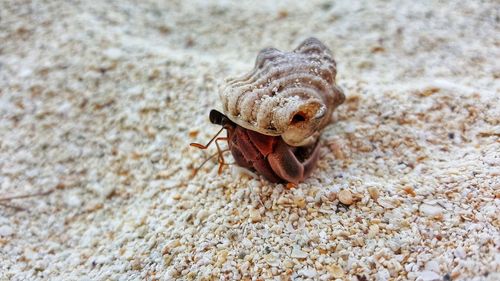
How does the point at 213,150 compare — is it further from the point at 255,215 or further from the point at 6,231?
the point at 6,231

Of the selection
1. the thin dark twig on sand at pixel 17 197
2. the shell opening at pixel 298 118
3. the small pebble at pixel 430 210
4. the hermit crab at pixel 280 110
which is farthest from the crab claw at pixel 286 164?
the thin dark twig on sand at pixel 17 197

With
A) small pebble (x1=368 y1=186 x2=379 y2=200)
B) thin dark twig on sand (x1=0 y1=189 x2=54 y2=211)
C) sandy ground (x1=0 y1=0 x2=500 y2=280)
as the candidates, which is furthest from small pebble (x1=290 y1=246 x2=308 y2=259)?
thin dark twig on sand (x1=0 y1=189 x2=54 y2=211)

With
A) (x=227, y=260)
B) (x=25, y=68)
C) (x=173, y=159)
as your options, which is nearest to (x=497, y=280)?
(x=227, y=260)

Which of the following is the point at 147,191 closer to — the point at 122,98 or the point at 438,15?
the point at 122,98

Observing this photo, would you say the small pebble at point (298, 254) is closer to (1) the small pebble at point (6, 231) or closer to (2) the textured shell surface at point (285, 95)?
(2) the textured shell surface at point (285, 95)

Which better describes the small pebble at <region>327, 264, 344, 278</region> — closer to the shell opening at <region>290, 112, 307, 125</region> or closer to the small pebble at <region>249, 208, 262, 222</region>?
the small pebble at <region>249, 208, 262, 222</region>
